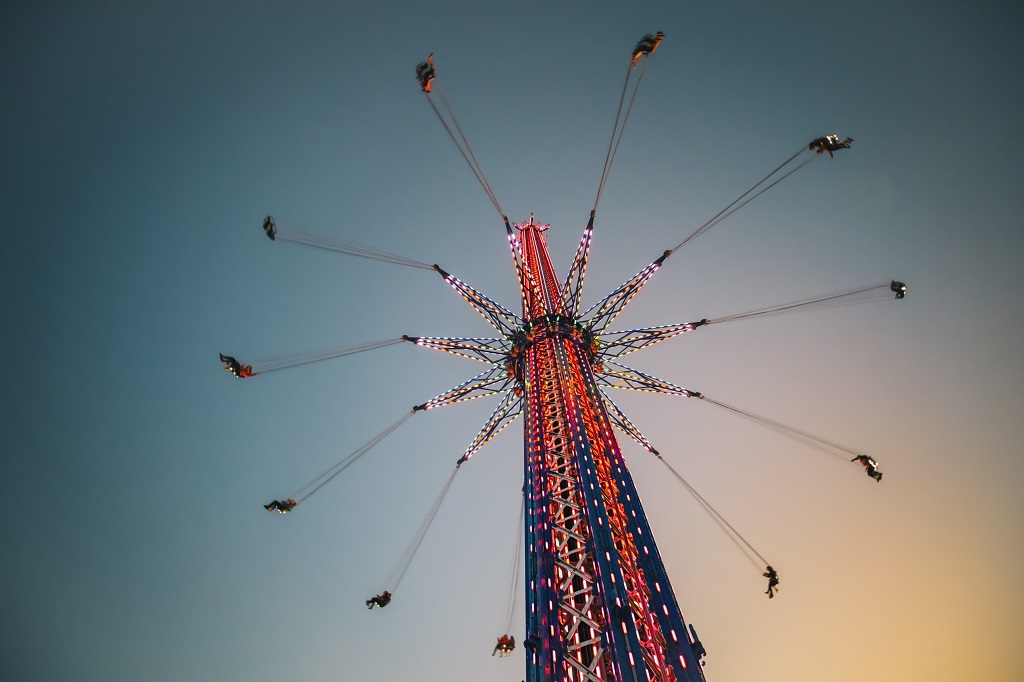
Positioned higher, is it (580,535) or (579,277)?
(579,277)

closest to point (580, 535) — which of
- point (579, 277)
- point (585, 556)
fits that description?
point (585, 556)

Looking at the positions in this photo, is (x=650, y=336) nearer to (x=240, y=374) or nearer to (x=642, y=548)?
(x=642, y=548)

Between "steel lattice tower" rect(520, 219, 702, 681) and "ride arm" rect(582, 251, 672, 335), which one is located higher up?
"ride arm" rect(582, 251, 672, 335)

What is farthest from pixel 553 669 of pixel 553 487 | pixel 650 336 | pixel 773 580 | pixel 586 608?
pixel 650 336

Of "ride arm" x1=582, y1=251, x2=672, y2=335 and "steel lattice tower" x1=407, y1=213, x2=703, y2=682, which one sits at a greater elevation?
"ride arm" x1=582, y1=251, x2=672, y2=335

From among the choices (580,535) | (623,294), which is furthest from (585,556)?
(623,294)

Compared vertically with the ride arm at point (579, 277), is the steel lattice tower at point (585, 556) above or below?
below

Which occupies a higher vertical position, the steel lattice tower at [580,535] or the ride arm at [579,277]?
the ride arm at [579,277]

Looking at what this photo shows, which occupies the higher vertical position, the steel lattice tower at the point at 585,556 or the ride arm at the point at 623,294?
the ride arm at the point at 623,294

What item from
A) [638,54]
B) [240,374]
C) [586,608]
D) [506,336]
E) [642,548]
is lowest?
[586,608]

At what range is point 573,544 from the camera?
8.13m

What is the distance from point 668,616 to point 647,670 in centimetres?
106

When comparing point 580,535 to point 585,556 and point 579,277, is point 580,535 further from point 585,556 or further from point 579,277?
point 579,277

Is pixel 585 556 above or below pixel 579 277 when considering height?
below
